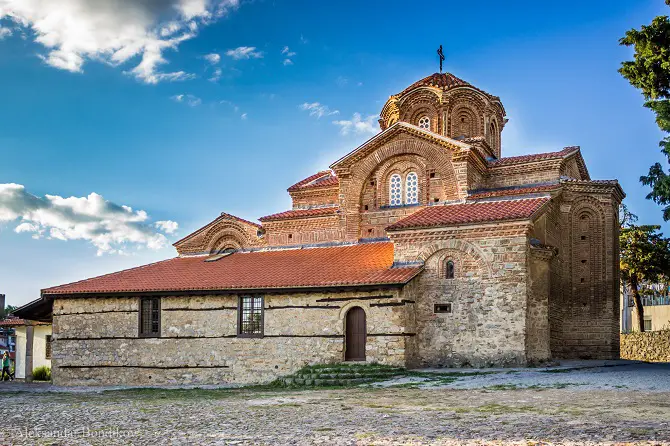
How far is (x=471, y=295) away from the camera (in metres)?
20.6

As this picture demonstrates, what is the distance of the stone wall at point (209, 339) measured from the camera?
20.5 m

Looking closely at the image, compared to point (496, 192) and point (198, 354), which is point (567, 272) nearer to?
point (496, 192)

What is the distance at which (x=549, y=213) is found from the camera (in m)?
23.0

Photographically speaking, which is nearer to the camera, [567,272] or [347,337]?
[347,337]

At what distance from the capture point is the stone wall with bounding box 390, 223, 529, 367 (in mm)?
20000

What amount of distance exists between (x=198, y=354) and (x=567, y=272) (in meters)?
12.5

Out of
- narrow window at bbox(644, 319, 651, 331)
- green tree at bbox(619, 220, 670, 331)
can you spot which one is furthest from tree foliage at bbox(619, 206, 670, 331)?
narrow window at bbox(644, 319, 651, 331)

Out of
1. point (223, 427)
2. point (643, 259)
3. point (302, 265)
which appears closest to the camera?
point (223, 427)

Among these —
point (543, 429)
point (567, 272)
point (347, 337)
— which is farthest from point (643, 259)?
point (543, 429)

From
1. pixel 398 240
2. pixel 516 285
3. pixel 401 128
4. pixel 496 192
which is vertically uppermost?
pixel 401 128

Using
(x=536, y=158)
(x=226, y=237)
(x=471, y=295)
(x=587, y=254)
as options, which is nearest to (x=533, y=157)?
(x=536, y=158)

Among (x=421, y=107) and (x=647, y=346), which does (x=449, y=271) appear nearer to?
(x=421, y=107)

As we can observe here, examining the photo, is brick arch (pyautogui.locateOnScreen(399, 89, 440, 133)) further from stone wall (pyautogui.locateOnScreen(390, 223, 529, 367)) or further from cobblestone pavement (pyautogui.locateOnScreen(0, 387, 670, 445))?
cobblestone pavement (pyautogui.locateOnScreen(0, 387, 670, 445))

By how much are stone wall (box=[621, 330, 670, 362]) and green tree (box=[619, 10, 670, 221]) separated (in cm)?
2067
